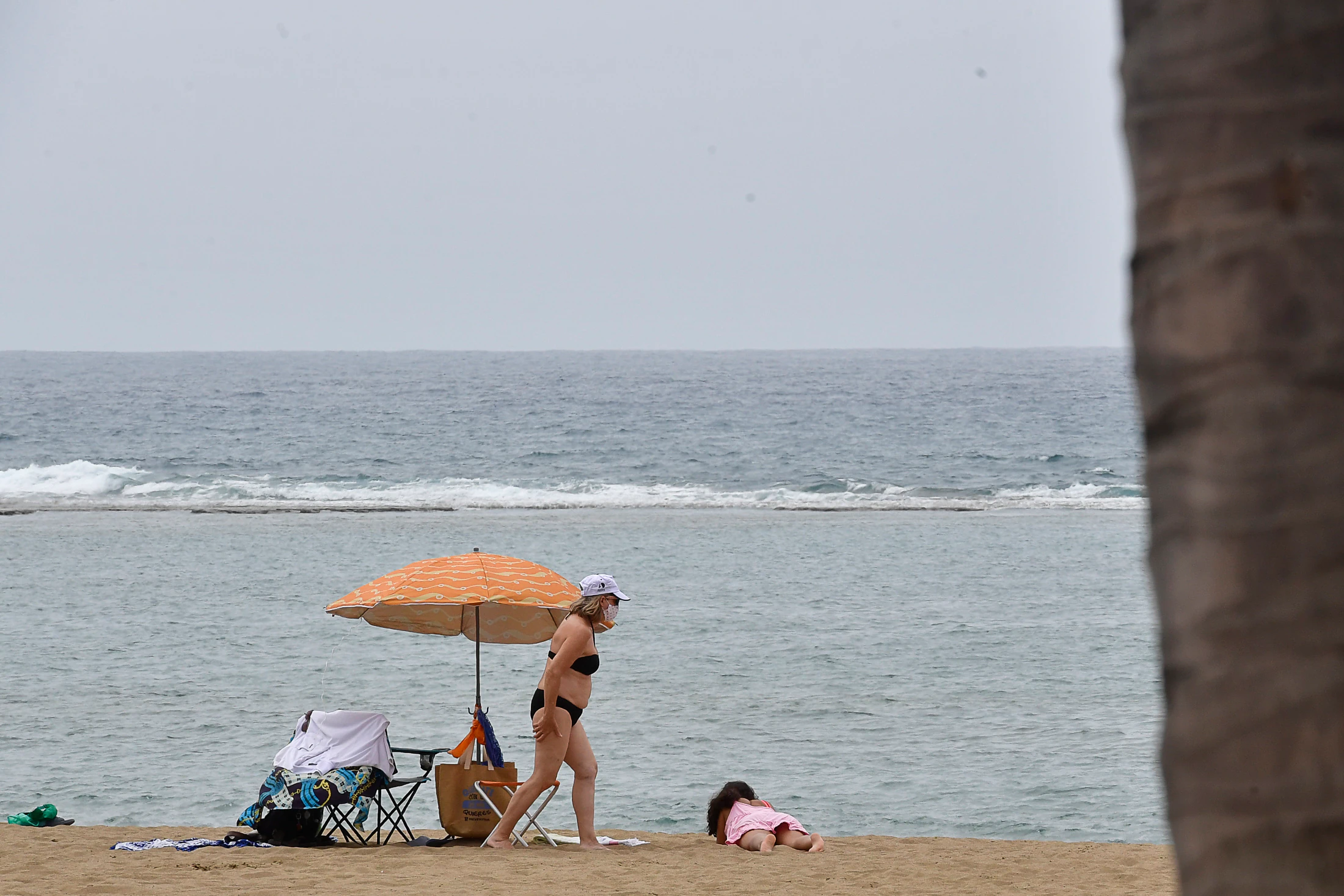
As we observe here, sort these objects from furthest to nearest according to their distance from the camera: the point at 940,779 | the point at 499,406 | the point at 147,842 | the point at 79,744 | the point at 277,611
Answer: the point at 499,406, the point at 277,611, the point at 79,744, the point at 940,779, the point at 147,842

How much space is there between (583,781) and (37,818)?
10.8ft

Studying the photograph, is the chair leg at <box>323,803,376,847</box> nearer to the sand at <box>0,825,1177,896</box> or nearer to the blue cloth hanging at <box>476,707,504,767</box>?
the sand at <box>0,825,1177,896</box>

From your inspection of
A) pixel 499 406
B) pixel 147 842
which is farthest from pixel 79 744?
pixel 499 406

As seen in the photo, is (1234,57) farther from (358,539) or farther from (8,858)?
(358,539)

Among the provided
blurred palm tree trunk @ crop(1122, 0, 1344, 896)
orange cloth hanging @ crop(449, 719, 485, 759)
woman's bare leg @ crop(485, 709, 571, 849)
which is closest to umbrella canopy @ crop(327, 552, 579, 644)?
orange cloth hanging @ crop(449, 719, 485, 759)

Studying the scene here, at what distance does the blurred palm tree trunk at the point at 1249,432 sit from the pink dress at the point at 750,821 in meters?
6.73

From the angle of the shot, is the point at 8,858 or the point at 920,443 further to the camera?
the point at 920,443

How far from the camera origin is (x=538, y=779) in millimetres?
7566

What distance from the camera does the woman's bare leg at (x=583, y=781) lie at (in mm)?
7734

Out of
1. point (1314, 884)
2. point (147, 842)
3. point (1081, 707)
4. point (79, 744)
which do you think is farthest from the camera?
point (1081, 707)

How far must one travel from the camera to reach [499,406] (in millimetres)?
67625

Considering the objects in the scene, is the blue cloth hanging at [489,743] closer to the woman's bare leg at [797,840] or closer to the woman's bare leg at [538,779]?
the woman's bare leg at [538,779]

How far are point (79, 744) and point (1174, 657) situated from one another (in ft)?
35.5

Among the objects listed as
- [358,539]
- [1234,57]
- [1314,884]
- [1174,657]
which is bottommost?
[358,539]
